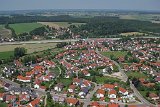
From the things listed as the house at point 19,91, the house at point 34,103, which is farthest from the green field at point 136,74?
the house at point 34,103

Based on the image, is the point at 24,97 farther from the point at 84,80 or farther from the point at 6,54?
the point at 6,54

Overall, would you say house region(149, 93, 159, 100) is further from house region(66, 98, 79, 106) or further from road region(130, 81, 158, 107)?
house region(66, 98, 79, 106)

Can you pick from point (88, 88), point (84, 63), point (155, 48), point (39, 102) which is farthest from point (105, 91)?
point (155, 48)

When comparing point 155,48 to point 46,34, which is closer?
point 155,48

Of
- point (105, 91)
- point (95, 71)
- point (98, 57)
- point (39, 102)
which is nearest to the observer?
point (39, 102)

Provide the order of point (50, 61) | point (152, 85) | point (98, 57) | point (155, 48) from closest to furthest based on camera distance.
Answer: point (152, 85)
point (50, 61)
point (98, 57)
point (155, 48)

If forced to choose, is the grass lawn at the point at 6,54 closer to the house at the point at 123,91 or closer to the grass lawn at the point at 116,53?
the grass lawn at the point at 116,53

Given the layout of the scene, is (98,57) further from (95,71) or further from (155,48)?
(155,48)

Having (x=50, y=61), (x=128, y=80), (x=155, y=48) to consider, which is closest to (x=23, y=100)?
(x=128, y=80)
